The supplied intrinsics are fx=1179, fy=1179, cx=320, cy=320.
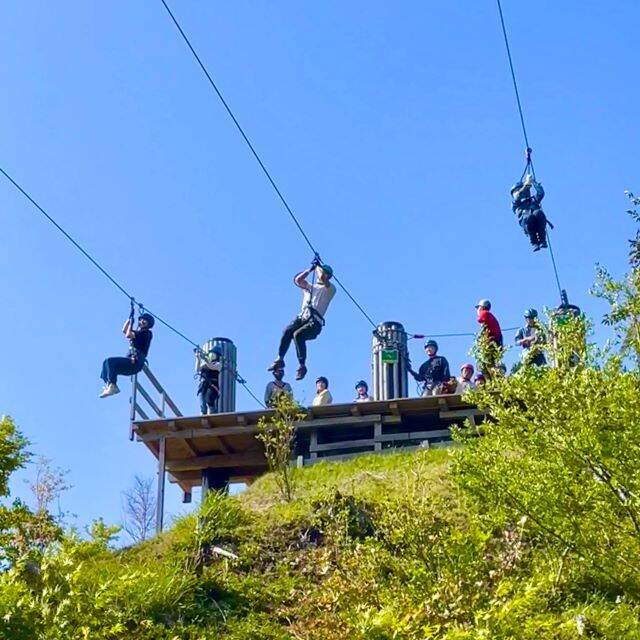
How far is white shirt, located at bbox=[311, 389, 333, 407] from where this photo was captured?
15.9 meters

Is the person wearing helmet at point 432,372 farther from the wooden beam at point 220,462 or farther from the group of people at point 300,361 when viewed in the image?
the wooden beam at point 220,462

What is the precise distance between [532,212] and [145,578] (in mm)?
7486

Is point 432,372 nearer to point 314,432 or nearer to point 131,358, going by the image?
point 314,432

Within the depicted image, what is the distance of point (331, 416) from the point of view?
15.8m

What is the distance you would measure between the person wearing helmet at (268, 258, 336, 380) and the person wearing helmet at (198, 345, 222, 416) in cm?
98

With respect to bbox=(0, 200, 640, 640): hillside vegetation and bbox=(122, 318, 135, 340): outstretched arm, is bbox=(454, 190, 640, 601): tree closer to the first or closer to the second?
bbox=(0, 200, 640, 640): hillside vegetation

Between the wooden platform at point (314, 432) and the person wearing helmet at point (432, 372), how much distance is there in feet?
1.13

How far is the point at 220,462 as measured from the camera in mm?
16609

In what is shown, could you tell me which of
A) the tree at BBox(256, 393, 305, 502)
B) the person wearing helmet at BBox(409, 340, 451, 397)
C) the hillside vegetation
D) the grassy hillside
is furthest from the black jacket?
the hillside vegetation

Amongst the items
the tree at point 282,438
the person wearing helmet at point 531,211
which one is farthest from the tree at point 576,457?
the person wearing helmet at point 531,211

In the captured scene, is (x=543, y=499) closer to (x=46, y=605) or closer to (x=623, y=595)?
(x=623, y=595)

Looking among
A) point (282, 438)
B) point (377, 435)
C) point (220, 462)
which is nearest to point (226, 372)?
point (220, 462)

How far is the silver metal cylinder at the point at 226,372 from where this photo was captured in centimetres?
1683

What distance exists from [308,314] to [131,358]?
253 centimetres
